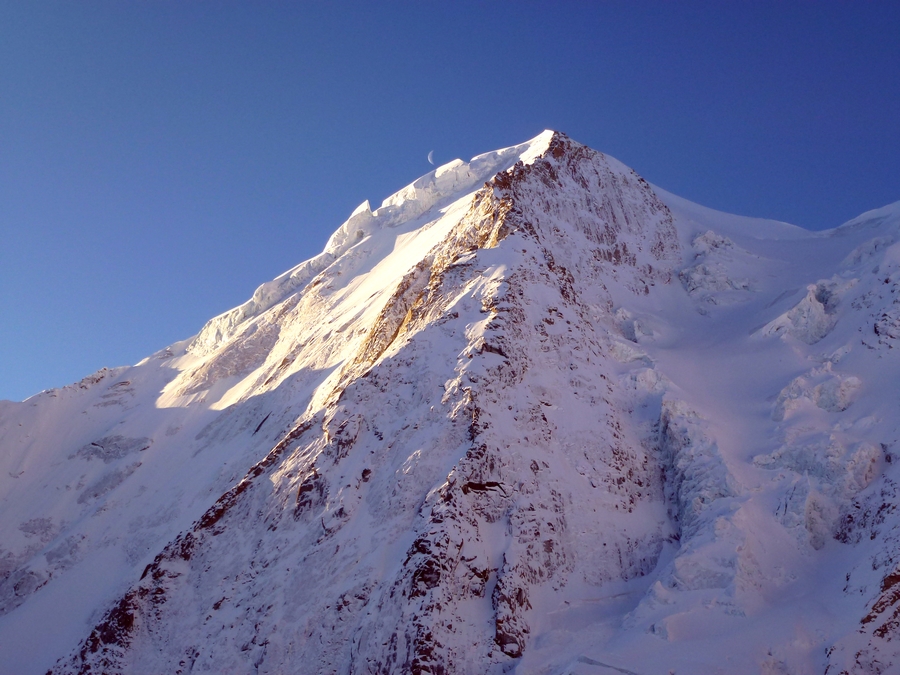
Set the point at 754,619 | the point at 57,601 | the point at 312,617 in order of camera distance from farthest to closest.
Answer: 1. the point at 57,601
2. the point at 312,617
3. the point at 754,619

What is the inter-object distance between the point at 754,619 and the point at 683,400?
17397 mm

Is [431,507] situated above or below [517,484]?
above

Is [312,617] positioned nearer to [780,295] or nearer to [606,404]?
[606,404]

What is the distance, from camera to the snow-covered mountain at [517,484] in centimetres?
3997

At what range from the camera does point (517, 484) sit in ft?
151

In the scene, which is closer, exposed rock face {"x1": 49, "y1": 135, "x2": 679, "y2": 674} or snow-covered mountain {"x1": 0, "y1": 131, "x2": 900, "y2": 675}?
snow-covered mountain {"x1": 0, "y1": 131, "x2": 900, "y2": 675}

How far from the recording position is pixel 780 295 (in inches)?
2712

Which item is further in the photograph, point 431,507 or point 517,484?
point 517,484

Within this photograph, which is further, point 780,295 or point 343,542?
point 780,295

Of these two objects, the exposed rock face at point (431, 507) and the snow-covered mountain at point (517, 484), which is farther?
the exposed rock face at point (431, 507)

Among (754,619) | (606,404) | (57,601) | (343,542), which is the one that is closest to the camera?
(754,619)

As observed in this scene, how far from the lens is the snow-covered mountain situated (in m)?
40.0

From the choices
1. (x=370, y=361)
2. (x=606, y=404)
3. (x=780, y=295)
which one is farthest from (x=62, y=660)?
(x=780, y=295)

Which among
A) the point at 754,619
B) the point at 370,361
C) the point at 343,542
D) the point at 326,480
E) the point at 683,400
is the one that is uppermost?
the point at 370,361
